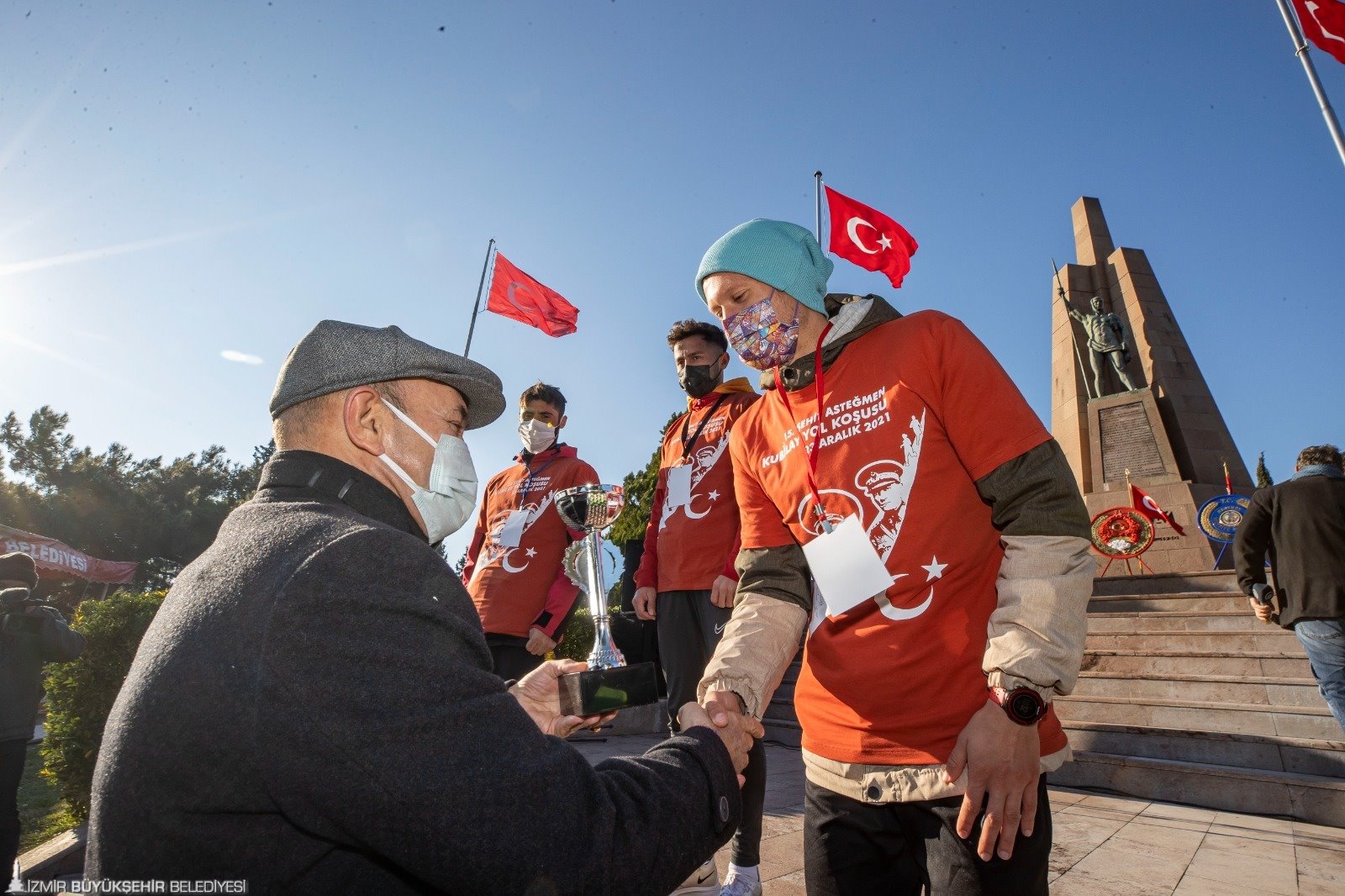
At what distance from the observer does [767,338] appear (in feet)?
7.53

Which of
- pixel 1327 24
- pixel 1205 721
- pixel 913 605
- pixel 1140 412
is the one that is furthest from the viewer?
pixel 1140 412

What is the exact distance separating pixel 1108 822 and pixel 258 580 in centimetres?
579

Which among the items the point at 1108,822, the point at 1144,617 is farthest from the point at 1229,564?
the point at 1108,822

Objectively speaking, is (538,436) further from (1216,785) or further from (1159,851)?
(1216,785)

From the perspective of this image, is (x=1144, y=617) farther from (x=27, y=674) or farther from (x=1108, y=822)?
(x=27, y=674)

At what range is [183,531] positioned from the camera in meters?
41.6

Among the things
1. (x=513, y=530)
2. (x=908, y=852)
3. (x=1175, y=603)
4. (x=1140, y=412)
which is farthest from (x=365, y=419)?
(x=1140, y=412)

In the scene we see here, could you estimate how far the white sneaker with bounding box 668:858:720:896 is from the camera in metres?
3.11

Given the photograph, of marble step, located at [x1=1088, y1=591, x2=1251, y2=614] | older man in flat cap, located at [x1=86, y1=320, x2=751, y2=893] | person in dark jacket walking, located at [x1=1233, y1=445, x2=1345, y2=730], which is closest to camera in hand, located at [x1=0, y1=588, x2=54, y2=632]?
older man in flat cap, located at [x1=86, y1=320, x2=751, y2=893]

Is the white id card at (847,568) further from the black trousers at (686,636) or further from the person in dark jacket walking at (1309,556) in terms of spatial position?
the person in dark jacket walking at (1309,556)

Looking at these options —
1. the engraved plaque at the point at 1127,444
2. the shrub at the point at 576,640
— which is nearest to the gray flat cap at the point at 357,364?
the shrub at the point at 576,640

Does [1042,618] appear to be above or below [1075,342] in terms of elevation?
below

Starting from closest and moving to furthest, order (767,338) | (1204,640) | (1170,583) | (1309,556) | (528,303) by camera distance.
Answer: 1. (767,338)
2. (1309,556)
3. (1204,640)
4. (528,303)
5. (1170,583)

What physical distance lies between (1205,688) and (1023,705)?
23.6 feet
